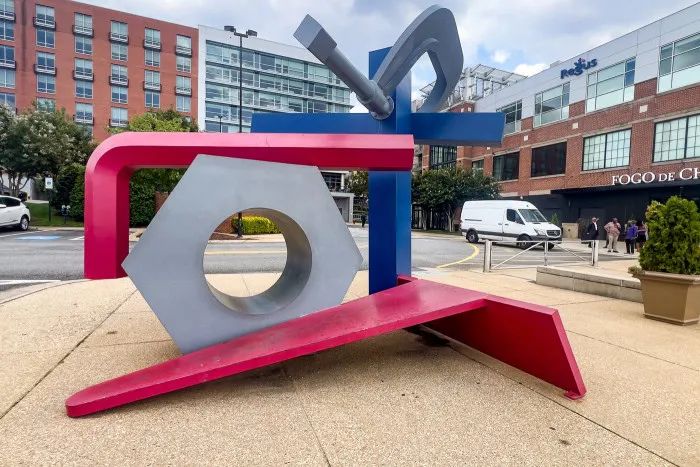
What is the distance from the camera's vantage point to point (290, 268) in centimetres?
464

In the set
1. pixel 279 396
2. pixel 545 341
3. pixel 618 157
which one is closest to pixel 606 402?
pixel 545 341

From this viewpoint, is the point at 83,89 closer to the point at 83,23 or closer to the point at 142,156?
the point at 83,23

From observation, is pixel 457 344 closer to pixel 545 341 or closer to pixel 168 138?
pixel 545 341

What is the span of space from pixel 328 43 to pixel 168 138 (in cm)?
165

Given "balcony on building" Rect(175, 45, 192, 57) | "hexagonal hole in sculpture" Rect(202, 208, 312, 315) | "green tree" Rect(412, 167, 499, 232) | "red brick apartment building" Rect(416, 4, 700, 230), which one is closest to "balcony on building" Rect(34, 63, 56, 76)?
"balcony on building" Rect(175, 45, 192, 57)

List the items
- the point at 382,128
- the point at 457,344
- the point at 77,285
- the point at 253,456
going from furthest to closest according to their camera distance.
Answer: the point at 77,285, the point at 382,128, the point at 457,344, the point at 253,456

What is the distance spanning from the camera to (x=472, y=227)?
24.1 meters

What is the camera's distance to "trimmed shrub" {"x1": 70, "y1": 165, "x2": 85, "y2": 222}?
29031 mm

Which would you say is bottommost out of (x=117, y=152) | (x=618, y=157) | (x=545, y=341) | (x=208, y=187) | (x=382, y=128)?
(x=545, y=341)

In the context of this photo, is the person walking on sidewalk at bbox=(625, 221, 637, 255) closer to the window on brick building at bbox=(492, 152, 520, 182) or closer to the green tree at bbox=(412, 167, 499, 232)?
the green tree at bbox=(412, 167, 499, 232)

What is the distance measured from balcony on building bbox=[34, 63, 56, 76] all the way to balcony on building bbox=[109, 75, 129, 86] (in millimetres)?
6063

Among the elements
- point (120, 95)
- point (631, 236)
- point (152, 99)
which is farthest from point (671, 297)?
point (120, 95)

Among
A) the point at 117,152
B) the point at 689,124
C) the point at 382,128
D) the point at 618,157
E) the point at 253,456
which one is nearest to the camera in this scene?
the point at 253,456

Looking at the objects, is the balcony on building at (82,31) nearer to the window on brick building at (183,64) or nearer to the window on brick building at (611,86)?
the window on brick building at (183,64)
